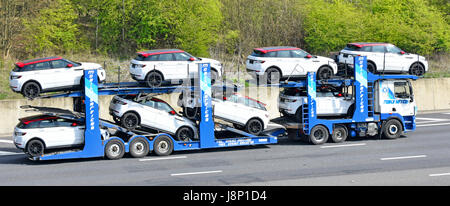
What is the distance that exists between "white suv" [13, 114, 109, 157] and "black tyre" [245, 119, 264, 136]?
5.57 metres

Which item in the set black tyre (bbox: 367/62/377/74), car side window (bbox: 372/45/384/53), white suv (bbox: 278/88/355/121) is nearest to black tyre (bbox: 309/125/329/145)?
white suv (bbox: 278/88/355/121)

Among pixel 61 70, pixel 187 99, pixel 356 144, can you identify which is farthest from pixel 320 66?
pixel 61 70

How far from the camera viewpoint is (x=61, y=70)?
17.4 metres

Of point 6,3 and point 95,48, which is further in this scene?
point 95,48

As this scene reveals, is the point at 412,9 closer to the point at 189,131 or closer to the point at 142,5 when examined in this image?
the point at 142,5

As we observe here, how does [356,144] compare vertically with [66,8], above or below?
below

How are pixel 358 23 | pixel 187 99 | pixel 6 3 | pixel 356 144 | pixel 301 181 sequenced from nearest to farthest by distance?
pixel 301 181 → pixel 187 99 → pixel 356 144 → pixel 6 3 → pixel 358 23

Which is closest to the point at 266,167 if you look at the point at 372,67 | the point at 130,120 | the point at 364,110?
the point at 130,120

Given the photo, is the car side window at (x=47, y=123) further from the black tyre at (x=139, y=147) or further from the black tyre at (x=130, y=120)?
the black tyre at (x=139, y=147)

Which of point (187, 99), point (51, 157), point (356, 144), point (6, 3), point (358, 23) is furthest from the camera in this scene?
point (358, 23)

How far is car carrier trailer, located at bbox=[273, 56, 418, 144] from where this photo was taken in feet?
64.7

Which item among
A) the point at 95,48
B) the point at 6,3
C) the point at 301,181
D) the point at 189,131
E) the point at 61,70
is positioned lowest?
the point at 301,181

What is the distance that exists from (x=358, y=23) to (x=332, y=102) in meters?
17.1

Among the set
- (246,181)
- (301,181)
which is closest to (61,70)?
(246,181)
